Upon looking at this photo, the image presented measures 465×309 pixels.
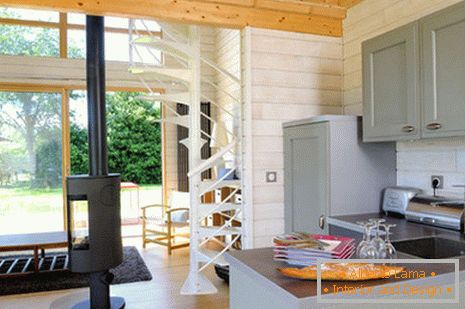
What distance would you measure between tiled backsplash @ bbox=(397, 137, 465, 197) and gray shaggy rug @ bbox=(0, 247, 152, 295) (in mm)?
2756

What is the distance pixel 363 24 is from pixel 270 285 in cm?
276

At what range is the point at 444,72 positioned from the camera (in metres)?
2.04

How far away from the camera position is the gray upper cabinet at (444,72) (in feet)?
6.38

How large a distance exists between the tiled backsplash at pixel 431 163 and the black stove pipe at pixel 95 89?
2419 millimetres

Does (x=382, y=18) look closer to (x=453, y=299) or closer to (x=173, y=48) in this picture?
(x=173, y=48)

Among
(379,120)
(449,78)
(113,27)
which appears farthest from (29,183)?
(449,78)

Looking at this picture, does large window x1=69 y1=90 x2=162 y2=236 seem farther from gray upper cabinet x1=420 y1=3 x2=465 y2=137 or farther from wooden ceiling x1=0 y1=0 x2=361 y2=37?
gray upper cabinet x1=420 y1=3 x2=465 y2=137

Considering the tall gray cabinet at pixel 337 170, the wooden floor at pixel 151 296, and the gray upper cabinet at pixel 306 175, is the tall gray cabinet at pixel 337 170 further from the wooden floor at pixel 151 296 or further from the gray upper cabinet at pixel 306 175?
the wooden floor at pixel 151 296

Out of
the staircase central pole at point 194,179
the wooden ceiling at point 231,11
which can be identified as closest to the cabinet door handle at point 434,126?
the wooden ceiling at point 231,11

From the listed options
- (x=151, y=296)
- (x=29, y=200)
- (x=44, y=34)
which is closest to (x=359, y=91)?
(x=151, y=296)

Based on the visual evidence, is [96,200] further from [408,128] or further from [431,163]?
[431,163]

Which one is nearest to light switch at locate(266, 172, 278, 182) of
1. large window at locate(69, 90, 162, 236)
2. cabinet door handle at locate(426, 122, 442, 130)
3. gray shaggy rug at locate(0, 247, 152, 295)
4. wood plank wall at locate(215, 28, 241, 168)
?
cabinet door handle at locate(426, 122, 442, 130)

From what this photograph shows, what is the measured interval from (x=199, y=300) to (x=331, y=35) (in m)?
2.71

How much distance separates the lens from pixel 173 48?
11.5ft
